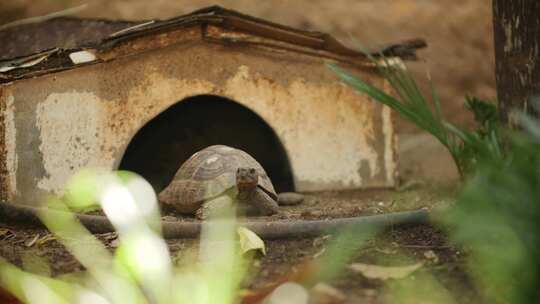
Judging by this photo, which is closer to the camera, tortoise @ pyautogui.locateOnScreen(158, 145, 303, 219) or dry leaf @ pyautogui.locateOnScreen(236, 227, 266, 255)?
dry leaf @ pyautogui.locateOnScreen(236, 227, 266, 255)

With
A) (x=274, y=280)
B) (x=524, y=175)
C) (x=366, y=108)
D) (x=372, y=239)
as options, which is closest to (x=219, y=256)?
(x=274, y=280)

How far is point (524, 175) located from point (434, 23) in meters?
6.56

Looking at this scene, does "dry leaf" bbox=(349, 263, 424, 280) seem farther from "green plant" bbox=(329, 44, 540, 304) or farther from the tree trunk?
the tree trunk

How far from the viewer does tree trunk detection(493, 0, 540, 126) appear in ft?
9.75

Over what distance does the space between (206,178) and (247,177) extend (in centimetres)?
34

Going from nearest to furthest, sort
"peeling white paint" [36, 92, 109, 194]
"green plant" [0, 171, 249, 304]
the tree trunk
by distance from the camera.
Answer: "green plant" [0, 171, 249, 304] → the tree trunk → "peeling white paint" [36, 92, 109, 194]

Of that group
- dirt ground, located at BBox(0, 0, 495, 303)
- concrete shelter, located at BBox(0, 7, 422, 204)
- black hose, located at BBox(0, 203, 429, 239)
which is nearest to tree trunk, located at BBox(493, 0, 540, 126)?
black hose, located at BBox(0, 203, 429, 239)

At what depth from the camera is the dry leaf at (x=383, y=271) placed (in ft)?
7.88

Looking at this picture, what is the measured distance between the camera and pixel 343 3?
8.24 m

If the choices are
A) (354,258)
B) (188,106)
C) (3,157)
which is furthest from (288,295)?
(188,106)

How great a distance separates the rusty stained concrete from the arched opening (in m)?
0.56

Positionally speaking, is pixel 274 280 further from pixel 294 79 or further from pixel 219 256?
pixel 294 79

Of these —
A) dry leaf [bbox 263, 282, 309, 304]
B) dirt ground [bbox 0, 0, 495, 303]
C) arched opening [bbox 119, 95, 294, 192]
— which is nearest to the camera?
dry leaf [bbox 263, 282, 309, 304]

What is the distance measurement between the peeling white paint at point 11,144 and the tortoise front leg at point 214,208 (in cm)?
125
